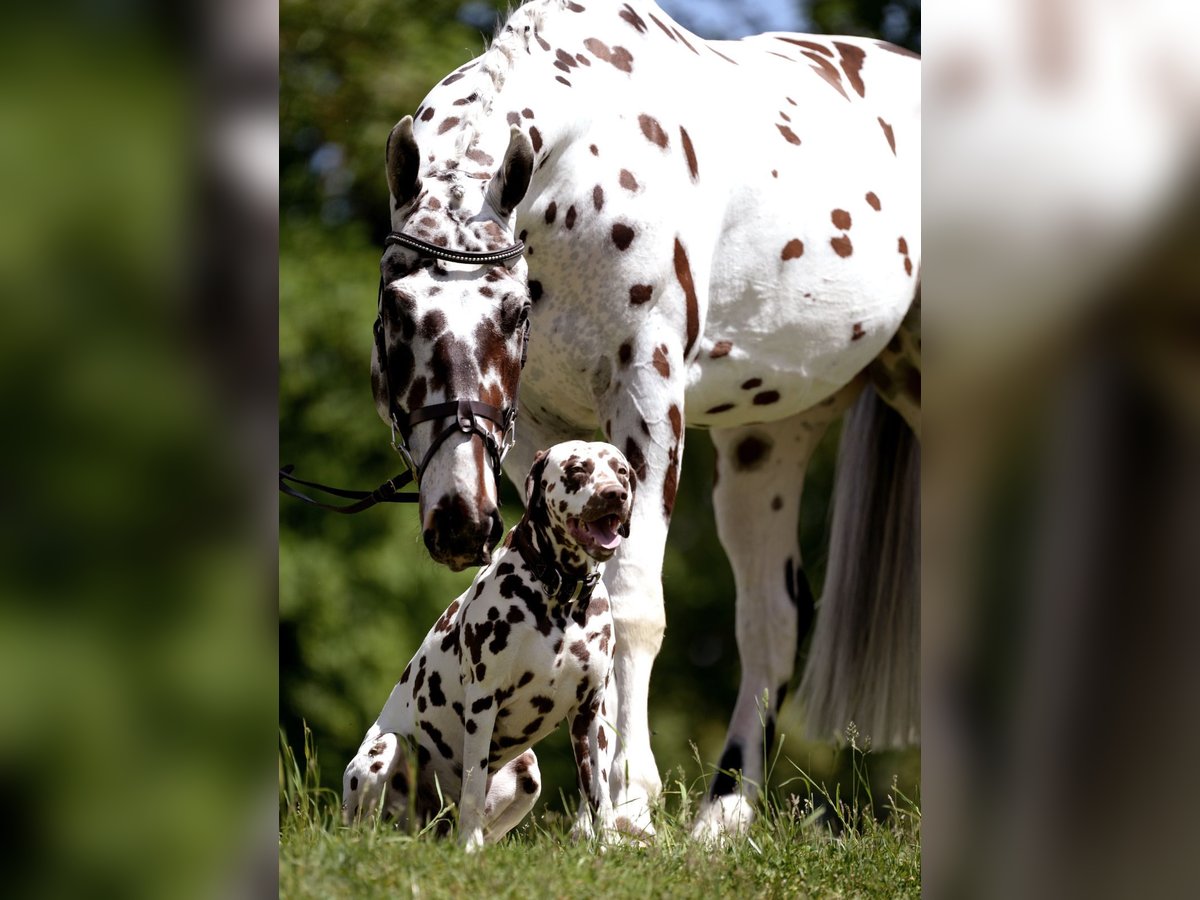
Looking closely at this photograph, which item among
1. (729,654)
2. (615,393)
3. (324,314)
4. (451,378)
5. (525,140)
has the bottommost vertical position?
(729,654)

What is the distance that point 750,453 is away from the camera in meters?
5.40

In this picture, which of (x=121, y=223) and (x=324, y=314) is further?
(x=324, y=314)

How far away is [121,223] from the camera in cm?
153

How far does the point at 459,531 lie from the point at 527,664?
42cm

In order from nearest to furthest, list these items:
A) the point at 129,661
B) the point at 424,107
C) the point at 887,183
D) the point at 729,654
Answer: the point at 129,661
the point at 424,107
the point at 887,183
the point at 729,654

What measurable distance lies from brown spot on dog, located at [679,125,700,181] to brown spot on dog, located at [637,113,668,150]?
0.27ft

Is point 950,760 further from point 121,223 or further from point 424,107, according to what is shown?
point 424,107

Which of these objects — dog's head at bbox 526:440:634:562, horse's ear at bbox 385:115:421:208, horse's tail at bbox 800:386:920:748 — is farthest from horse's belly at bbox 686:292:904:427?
horse's ear at bbox 385:115:421:208

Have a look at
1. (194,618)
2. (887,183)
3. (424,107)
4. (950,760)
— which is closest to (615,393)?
(424,107)

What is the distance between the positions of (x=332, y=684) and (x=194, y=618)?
620cm

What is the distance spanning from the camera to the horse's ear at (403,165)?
10.4 ft

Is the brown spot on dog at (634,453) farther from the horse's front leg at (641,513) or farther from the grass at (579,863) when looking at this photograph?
the grass at (579,863)

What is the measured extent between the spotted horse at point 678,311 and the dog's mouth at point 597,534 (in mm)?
213

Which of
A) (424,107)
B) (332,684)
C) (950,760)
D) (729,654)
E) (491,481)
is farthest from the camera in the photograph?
(729,654)
